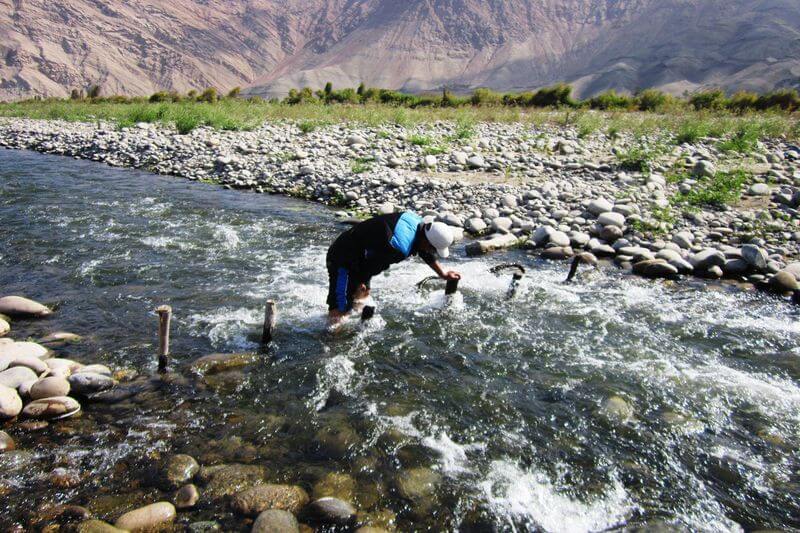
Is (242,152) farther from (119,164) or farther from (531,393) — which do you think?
(531,393)

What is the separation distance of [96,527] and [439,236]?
4308 millimetres

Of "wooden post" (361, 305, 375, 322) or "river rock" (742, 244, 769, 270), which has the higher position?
"river rock" (742, 244, 769, 270)

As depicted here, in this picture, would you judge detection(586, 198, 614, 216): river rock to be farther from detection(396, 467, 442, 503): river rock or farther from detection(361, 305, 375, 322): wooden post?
detection(396, 467, 442, 503): river rock

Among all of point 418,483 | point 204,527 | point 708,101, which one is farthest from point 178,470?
point 708,101

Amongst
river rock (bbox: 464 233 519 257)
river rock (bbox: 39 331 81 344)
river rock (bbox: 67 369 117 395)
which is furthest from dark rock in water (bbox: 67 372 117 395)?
river rock (bbox: 464 233 519 257)

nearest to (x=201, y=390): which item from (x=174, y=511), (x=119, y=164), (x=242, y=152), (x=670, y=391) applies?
(x=174, y=511)

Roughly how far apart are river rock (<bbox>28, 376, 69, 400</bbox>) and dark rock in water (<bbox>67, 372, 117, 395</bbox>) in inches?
2.9

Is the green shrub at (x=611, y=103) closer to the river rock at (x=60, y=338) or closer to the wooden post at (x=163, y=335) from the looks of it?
the wooden post at (x=163, y=335)

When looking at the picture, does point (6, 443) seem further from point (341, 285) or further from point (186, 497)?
point (341, 285)

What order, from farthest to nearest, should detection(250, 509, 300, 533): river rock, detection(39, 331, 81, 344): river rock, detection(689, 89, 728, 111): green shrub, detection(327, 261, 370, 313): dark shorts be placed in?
detection(689, 89, 728, 111): green shrub
detection(327, 261, 370, 313): dark shorts
detection(39, 331, 81, 344): river rock
detection(250, 509, 300, 533): river rock

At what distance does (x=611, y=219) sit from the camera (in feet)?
36.2

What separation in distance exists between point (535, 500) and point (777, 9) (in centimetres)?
18476

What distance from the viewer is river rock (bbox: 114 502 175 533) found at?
362 cm

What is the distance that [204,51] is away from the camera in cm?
19938
